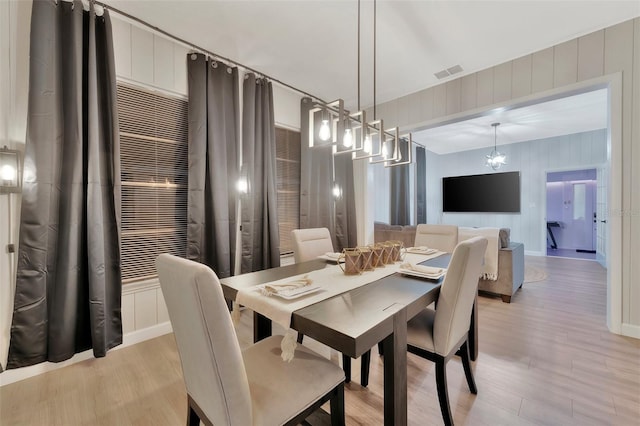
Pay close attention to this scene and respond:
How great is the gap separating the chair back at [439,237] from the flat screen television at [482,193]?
486cm

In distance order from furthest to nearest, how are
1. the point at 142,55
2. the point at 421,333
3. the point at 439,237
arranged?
the point at 439,237
the point at 142,55
the point at 421,333

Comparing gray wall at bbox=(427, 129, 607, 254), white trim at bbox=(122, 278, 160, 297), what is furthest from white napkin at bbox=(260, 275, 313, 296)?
gray wall at bbox=(427, 129, 607, 254)

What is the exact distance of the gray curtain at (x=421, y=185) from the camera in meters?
6.51

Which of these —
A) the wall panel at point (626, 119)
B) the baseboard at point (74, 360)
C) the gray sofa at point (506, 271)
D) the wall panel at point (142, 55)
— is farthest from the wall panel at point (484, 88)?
the baseboard at point (74, 360)

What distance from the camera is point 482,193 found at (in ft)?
22.3

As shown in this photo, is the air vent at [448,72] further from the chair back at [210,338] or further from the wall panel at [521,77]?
the chair back at [210,338]

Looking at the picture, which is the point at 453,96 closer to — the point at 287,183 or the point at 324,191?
the point at 324,191

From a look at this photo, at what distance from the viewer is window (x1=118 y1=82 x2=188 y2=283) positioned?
231 centimetres

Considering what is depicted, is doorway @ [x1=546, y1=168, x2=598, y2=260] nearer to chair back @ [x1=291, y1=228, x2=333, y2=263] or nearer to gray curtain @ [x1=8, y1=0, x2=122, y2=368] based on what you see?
chair back @ [x1=291, y1=228, x2=333, y2=263]

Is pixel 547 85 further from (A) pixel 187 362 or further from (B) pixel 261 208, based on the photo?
(A) pixel 187 362

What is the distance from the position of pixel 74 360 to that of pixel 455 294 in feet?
8.91

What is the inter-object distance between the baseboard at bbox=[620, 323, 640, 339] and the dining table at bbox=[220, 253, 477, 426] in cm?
236

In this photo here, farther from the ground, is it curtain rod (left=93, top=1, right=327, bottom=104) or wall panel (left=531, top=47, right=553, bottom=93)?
curtain rod (left=93, top=1, right=327, bottom=104)

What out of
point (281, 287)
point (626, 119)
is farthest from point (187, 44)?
point (626, 119)
